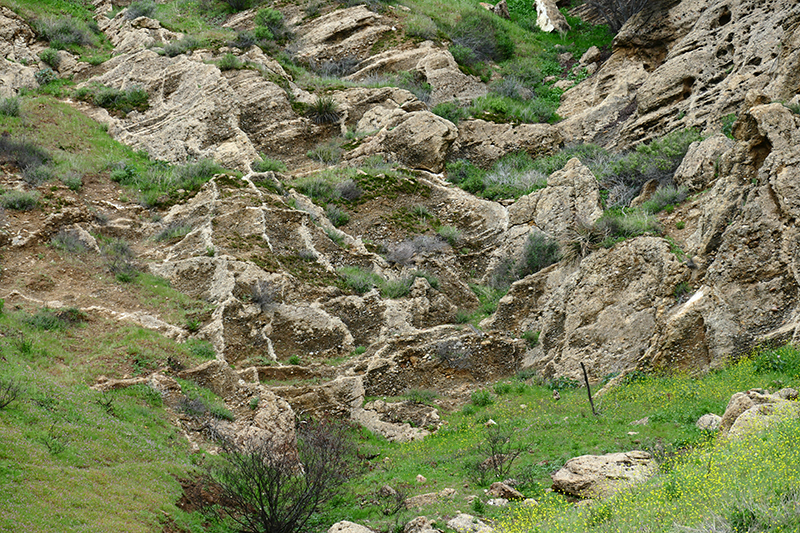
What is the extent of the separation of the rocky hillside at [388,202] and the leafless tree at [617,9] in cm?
235

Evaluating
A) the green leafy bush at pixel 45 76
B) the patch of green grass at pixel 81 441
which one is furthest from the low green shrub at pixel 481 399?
the green leafy bush at pixel 45 76

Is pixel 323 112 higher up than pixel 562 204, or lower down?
higher up

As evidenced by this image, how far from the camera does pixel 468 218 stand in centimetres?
2100

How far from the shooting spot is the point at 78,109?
79.6ft

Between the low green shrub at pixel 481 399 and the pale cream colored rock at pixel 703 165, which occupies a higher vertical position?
the pale cream colored rock at pixel 703 165

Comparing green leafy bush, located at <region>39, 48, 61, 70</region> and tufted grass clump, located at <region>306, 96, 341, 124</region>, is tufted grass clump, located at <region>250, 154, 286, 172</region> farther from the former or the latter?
green leafy bush, located at <region>39, 48, 61, 70</region>

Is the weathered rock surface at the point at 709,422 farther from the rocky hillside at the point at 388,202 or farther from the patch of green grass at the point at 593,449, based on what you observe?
the rocky hillside at the point at 388,202

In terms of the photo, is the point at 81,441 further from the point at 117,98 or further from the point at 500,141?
the point at 500,141

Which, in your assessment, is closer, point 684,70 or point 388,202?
point 388,202

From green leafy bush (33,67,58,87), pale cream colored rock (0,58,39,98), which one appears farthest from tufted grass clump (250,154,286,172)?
green leafy bush (33,67,58,87)

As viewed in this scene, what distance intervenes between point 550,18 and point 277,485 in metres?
37.4

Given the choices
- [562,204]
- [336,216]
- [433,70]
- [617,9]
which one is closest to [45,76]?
[336,216]

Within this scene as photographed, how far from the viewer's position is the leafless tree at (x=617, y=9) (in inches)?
1199

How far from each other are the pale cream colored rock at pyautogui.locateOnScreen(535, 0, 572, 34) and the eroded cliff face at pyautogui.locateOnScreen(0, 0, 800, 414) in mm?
10228
